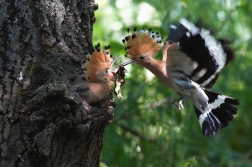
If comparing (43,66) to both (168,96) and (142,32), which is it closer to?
(142,32)

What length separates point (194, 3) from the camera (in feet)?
14.0

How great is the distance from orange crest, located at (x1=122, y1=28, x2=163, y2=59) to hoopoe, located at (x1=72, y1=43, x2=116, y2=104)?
0.40m

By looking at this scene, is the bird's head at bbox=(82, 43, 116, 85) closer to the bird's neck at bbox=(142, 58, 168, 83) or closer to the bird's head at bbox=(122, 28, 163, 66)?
the bird's head at bbox=(122, 28, 163, 66)

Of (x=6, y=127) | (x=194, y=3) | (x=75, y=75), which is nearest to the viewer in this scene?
(x=6, y=127)

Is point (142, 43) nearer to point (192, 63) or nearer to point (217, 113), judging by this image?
point (192, 63)

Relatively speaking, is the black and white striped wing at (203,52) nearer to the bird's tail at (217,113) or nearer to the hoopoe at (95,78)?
the bird's tail at (217,113)

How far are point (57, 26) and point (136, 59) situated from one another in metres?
0.71

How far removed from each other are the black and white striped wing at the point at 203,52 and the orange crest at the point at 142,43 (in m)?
0.14

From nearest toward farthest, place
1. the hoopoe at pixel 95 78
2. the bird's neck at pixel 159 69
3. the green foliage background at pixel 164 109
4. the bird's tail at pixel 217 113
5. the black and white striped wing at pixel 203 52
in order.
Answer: the hoopoe at pixel 95 78 < the black and white striped wing at pixel 203 52 < the bird's neck at pixel 159 69 < the bird's tail at pixel 217 113 < the green foliage background at pixel 164 109

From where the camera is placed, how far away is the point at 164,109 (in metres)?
3.89

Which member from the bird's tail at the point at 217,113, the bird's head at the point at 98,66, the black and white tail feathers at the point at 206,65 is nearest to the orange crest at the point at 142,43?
the black and white tail feathers at the point at 206,65

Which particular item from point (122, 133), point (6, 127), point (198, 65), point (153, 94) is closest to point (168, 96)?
point (153, 94)

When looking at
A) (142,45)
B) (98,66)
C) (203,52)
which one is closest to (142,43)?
(142,45)

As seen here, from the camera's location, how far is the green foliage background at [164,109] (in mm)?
3651
